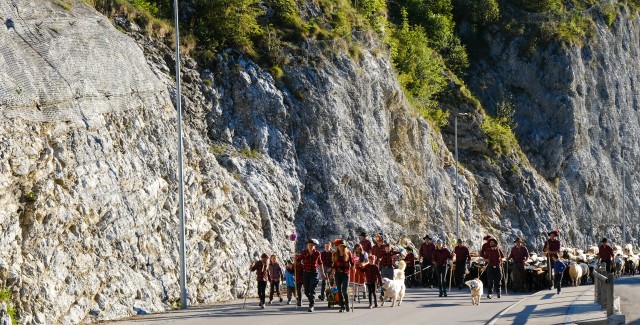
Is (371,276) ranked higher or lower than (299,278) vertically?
higher

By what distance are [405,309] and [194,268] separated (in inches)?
283

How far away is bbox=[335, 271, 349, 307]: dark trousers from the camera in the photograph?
71.5 ft

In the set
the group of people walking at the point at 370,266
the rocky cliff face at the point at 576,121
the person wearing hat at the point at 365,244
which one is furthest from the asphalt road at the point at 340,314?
the rocky cliff face at the point at 576,121

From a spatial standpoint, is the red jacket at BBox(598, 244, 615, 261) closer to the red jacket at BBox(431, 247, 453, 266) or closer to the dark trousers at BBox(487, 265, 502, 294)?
the dark trousers at BBox(487, 265, 502, 294)

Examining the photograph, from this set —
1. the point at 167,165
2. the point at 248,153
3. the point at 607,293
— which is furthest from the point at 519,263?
the point at 607,293

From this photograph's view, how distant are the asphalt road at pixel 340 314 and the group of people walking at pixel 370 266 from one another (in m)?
0.61

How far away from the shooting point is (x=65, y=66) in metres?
24.7

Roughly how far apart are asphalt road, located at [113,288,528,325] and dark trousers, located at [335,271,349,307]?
35 cm

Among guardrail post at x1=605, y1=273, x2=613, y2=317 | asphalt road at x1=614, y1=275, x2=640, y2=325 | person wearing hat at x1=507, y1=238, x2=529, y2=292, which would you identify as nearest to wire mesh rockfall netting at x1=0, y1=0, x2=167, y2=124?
person wearing hat at x1=507, y1=238, x2=529, y2=292

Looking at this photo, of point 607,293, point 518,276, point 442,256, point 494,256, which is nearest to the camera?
point 607,293

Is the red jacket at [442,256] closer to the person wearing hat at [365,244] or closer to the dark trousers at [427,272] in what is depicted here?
the person wearing hat at [365,244]

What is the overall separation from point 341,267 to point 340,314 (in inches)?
42.8

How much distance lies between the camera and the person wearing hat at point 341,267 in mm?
21562

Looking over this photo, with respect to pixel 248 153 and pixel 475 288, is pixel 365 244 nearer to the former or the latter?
pixel 475 288
